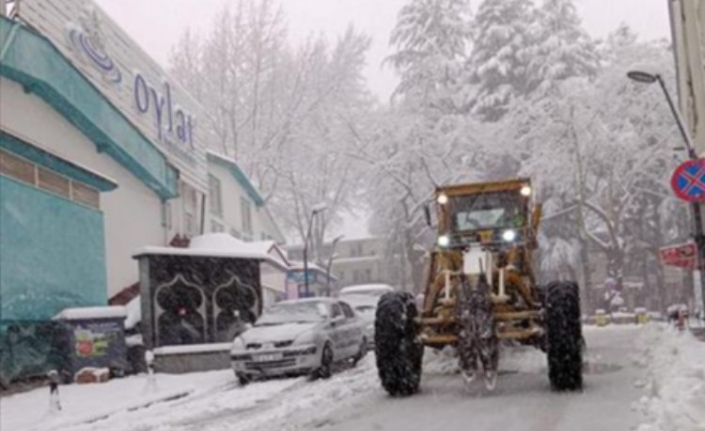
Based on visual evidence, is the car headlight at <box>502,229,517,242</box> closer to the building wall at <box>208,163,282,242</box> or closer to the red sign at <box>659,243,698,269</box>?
the red sign at <box>659,243,698,269</box>

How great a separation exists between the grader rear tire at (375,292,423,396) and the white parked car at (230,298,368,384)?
4.23 m

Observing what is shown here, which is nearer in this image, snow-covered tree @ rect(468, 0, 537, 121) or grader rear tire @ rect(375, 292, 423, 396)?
grader rear tire @ rect(375, 292, 423, 396)

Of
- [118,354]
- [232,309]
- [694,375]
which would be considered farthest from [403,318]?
[232,309]

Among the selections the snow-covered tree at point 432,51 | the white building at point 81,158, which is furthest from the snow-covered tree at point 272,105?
the white building at point 81,158

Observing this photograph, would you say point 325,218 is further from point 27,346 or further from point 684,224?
point 27,346

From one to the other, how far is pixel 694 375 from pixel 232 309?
1436 centimetres

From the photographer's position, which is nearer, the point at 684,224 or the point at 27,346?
the point at 27,346

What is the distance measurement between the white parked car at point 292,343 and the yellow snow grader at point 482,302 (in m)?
3.95

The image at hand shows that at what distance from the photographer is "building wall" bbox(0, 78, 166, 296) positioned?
65.3 feet

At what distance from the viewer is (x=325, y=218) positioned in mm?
52938

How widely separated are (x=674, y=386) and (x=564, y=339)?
161 centimetres

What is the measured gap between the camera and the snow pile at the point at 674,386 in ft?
25.9

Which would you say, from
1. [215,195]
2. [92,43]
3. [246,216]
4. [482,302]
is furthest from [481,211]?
[246,216]

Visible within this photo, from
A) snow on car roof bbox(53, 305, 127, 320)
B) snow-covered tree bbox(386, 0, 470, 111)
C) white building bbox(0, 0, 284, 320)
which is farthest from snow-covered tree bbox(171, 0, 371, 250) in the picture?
snow on car roof bbox(53, 305, 127, 320)
